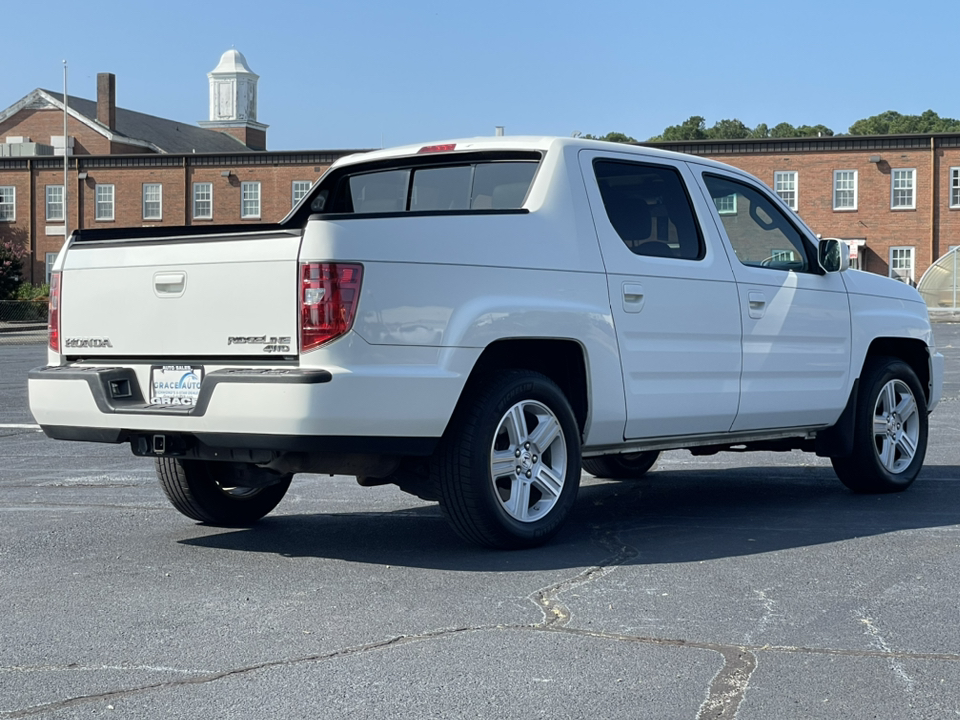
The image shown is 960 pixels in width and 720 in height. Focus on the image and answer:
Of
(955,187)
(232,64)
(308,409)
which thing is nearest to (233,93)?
(232,64)

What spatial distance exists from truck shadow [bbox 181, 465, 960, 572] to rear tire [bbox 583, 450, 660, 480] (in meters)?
0.14

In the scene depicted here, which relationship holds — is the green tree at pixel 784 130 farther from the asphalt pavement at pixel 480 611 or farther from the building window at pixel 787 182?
the asphalt pavement at pixel 480 611

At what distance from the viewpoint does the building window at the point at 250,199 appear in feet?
204

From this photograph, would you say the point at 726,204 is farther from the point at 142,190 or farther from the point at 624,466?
the point at 142,190

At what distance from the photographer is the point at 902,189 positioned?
5453 cm

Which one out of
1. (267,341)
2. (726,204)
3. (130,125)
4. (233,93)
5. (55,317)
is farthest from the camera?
(233,93)

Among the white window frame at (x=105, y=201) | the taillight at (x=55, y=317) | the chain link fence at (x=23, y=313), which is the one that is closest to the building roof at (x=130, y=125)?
the white window frame at (x=105, y=201)

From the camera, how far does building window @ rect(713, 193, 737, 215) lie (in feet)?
24.9

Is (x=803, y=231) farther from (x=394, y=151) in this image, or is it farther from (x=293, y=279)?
(x=293, y=279)

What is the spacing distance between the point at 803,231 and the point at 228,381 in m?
4.02

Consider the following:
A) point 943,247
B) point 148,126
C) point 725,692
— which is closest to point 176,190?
point 148,126

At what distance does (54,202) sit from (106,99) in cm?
1608

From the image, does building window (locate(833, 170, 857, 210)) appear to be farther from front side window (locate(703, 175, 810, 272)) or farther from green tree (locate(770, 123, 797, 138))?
green tree (locate(770, 123, 797, 138))

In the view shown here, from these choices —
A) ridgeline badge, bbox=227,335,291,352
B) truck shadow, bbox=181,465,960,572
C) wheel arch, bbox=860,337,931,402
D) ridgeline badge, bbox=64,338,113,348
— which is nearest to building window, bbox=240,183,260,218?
truck shadow, bbox=181,465,960,572
